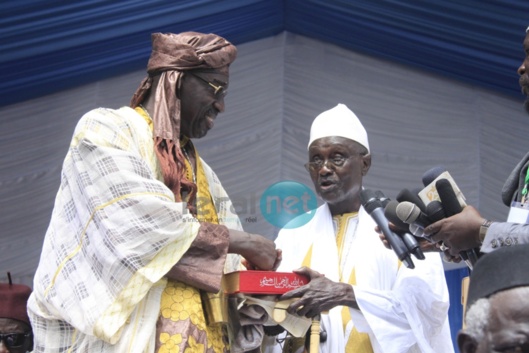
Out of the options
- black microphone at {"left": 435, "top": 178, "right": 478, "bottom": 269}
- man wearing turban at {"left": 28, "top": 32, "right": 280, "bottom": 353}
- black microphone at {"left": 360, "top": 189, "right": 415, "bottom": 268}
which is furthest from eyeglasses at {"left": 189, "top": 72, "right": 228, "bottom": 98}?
black microphone at {"left": 435, "top": 178, "right": 478, "bottom": 269}

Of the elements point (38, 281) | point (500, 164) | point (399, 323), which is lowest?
point (500, 164)

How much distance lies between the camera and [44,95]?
7980mm

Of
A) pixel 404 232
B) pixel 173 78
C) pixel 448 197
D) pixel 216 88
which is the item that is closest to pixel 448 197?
pixel 448 197

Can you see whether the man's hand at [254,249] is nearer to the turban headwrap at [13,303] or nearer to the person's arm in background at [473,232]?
the person's arm in background at [473,232]

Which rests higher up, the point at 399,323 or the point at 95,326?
the point at 95,326

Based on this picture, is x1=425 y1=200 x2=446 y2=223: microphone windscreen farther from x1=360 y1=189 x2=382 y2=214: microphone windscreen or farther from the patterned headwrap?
the patterned headwrap

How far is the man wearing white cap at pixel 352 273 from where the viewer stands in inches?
209

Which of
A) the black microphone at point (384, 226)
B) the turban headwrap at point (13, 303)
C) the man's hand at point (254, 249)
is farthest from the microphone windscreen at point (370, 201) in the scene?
the turban headwrap at point (13, 303)

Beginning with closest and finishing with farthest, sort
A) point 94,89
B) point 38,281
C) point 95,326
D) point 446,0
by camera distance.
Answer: point 95,326 < point 38,281 < point 446,0 < point 94,89

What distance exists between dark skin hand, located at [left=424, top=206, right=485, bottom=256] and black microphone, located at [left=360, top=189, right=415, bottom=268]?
1.36 ft

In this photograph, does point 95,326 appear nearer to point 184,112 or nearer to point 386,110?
point 184,112

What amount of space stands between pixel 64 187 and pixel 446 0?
3.22 m

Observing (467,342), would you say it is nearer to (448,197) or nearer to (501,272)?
(501,272)

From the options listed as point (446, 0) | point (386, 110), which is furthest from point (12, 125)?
point (446, 0)
